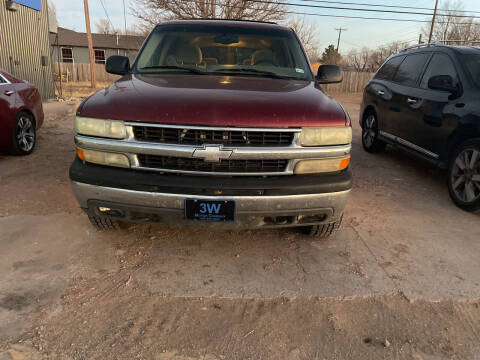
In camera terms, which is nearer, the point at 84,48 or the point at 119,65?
the point at 119,65

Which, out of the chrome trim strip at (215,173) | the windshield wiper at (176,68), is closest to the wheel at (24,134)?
the windshield wiper at (176,68)

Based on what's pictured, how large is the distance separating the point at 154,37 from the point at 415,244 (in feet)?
10.9

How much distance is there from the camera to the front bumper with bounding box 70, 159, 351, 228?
8.02ft

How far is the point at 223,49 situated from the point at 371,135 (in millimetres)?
3702

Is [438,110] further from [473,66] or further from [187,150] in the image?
[187,150]

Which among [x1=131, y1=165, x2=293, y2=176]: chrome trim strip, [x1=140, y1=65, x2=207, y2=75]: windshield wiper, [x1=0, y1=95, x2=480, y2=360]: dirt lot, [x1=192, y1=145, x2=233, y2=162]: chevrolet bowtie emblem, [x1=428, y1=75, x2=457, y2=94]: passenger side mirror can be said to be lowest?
[x1=0, y1=95, x2=480, y2=360]: dirt lot

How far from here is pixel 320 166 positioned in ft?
8.51

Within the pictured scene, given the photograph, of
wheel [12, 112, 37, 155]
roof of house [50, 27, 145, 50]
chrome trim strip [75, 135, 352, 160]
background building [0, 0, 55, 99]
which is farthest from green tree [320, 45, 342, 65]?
chrome trim strip [75, 135, 352, 160]

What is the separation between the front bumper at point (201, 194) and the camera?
8.02 feet

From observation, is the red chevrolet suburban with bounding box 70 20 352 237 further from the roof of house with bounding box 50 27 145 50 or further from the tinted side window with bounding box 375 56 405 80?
the roof of house with bounding box 50 27 145 50

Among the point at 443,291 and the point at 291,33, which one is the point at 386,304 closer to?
the point at 443,291

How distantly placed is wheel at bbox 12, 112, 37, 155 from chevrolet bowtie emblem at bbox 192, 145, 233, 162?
4.41 m

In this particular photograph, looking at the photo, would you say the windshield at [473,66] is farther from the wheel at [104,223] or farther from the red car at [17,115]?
the red car at [17,115]

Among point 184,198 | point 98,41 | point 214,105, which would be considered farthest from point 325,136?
point 98,41
